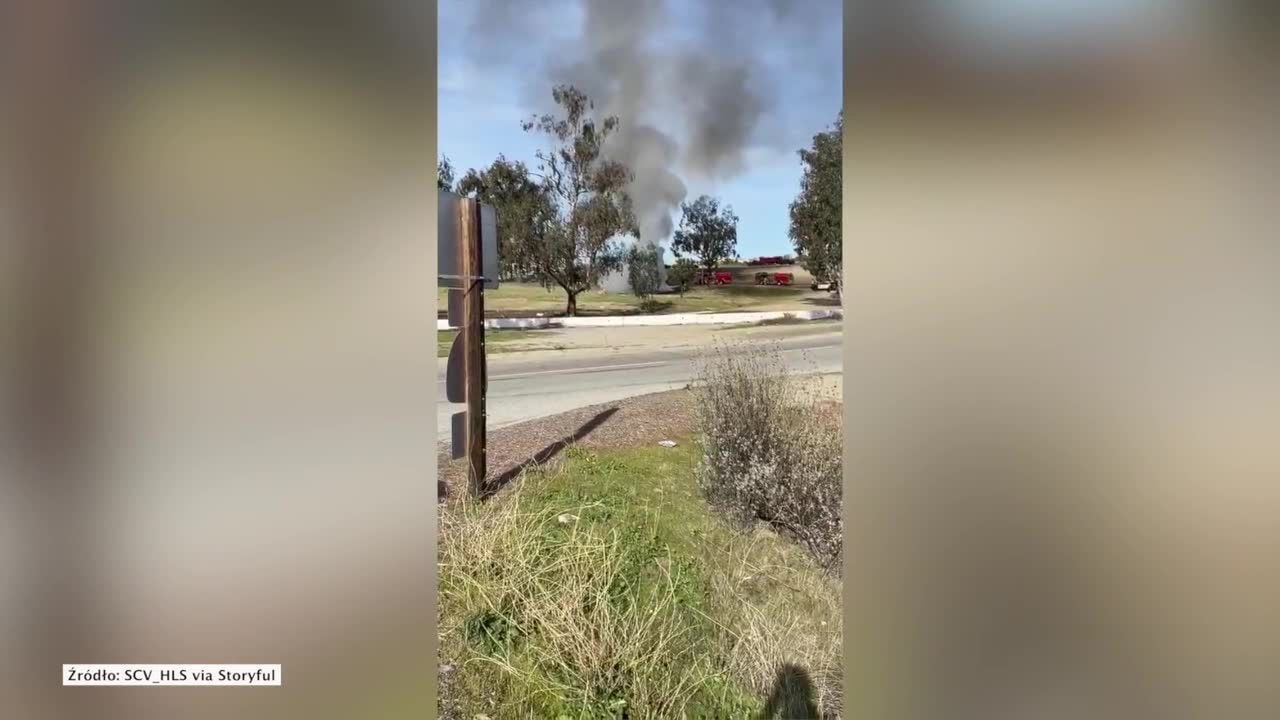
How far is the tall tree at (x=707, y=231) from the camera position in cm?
399

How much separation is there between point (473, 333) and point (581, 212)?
1.90m

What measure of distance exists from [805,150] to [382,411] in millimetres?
3363

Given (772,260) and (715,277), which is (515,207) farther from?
(772,260)

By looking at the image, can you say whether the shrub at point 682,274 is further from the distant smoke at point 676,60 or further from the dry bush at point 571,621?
the dry bush at point 571,621

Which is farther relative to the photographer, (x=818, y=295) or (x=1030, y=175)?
(x=818, y=295)

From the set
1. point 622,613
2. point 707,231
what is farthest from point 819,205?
point 622,613

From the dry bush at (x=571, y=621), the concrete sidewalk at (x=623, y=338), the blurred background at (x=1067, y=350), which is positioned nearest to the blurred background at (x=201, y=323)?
the blurred background at (x=1067, y=350)

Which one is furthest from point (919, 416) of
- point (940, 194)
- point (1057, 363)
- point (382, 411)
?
point (382, 411)

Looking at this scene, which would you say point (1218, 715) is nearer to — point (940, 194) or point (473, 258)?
point (940, 194)

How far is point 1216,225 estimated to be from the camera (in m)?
1.20

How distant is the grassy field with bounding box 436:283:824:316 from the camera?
428cm

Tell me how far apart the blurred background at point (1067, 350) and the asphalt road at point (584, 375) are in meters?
2.56

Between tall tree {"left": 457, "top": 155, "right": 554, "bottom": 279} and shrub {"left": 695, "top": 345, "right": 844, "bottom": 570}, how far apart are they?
1532mm
